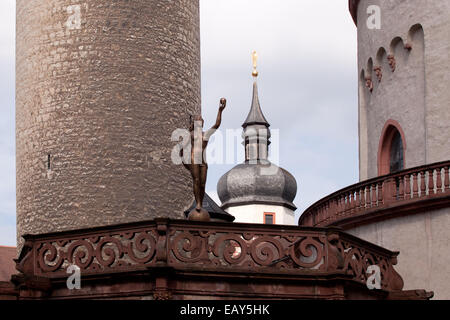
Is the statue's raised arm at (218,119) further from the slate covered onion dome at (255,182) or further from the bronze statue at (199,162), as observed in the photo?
the slate covered onion dome at (255,182)

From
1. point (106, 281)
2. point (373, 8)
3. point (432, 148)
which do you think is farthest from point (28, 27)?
point (106, 281)

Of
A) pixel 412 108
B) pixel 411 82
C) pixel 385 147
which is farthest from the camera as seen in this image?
pixel 385 147

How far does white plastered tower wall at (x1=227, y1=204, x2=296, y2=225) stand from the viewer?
73.2 metres

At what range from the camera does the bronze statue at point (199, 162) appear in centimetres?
1658

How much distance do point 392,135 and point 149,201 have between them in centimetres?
572

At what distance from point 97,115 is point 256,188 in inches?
1903

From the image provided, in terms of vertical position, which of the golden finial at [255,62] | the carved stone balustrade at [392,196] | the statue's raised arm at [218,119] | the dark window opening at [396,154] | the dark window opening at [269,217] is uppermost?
the golden finial at [255,62]

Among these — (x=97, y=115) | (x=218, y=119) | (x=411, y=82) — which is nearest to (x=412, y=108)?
(x=411, y=82)

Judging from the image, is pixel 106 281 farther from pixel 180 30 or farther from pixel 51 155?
pixel 180 30

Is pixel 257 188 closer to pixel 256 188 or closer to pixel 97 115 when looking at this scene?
pixel 256 188

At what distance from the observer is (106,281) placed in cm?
1511

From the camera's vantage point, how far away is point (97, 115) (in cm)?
2656

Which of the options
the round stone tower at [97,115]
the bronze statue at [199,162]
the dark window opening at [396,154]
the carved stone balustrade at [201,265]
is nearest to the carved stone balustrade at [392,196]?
the dark window opening at [396,154]

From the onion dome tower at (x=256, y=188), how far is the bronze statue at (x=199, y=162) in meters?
55.9
